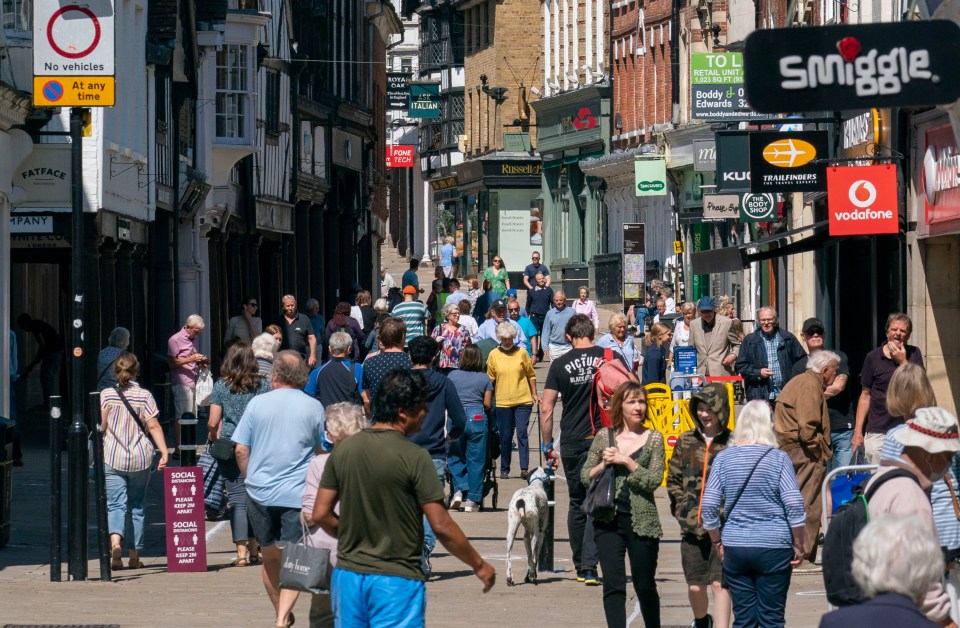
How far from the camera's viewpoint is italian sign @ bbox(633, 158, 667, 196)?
4634cm

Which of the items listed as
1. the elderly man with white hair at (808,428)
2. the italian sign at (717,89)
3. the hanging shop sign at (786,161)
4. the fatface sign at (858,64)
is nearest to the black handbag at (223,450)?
the elderly man with white hair at (808,428)

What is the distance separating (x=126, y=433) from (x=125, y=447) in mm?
104

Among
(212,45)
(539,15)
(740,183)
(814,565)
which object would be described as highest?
(539,15)

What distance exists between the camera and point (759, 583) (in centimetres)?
903

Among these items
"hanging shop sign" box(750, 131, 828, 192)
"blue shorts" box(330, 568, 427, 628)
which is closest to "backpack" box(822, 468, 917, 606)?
"blue shorts" box(330, 568, 427, 628)

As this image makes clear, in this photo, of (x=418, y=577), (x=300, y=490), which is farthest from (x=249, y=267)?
(x=418, y=577)

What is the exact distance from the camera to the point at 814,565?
13.9 m

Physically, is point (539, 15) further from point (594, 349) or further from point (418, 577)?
point (418, 577)

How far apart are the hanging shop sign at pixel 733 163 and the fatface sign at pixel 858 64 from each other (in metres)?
21.0

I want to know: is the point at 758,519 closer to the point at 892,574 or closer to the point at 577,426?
the point at 892,574

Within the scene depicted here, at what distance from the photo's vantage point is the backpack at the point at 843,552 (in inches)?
263

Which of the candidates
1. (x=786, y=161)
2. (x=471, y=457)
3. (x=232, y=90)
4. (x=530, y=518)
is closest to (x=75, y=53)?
(x=530, y=518)

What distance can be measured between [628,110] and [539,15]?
14279 millimetres

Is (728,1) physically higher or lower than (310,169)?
higher
